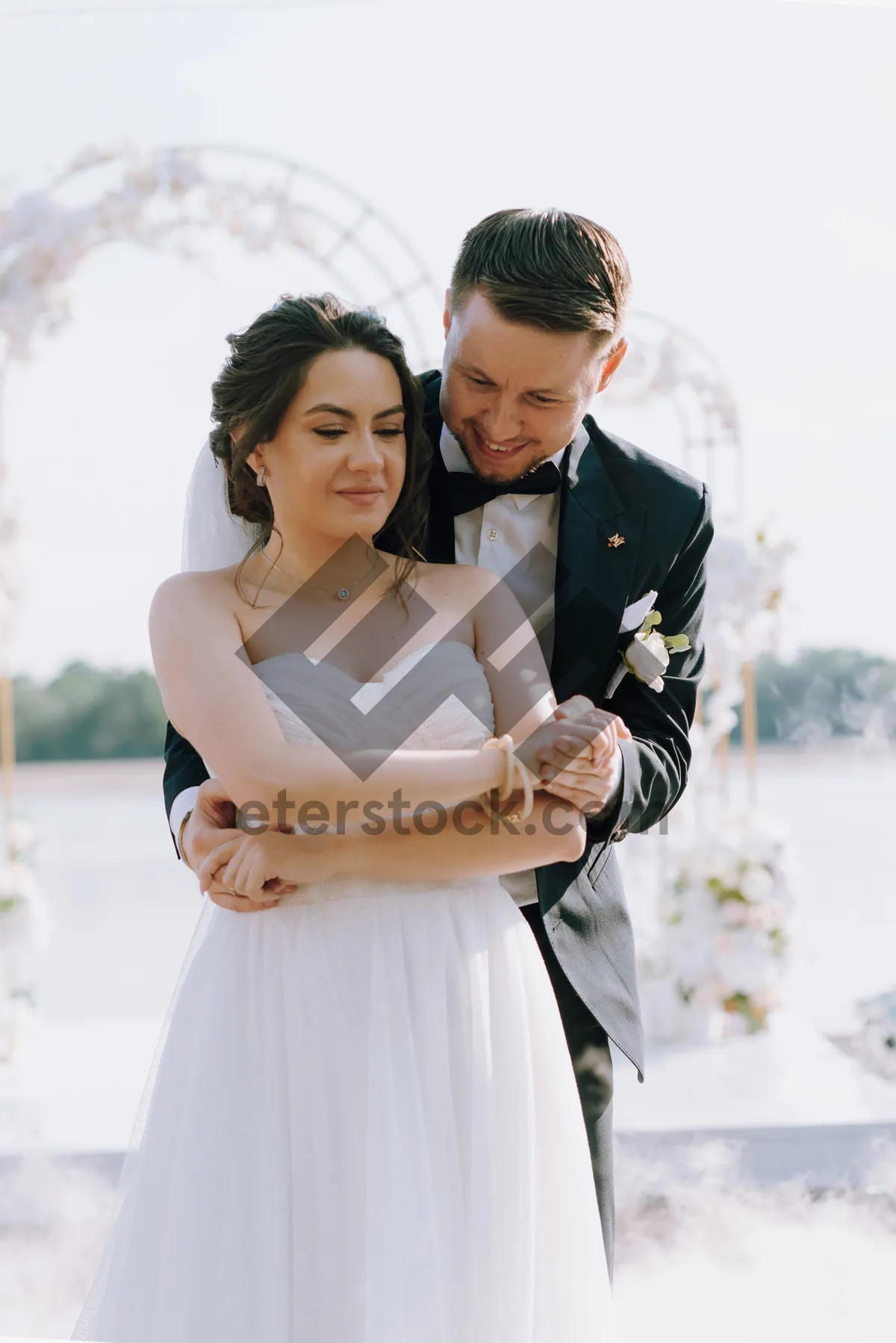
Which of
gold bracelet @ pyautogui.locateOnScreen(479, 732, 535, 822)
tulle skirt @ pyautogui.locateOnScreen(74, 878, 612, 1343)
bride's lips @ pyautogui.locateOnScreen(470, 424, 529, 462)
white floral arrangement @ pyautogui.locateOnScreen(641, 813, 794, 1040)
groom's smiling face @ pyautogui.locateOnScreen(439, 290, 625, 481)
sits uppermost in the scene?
groom's smiling face @ pyautogui.locateOnScreen(439, 290, 625, 481)

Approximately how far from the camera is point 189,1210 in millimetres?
1743

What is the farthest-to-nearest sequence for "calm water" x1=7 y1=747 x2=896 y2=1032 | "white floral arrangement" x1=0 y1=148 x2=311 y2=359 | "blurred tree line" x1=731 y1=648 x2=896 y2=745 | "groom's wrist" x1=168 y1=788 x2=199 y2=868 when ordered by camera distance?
"calm water" x1=7 y1=747 x2=896 y2=1032 < "blurred tree line" x1=731 y1=648 x2=896 y2=745 < "white floral arrangement" x1=0 y1=148 x2=311 y2=359 < "groom's wrist" x1=168 y1=788 x2=199 y2=868

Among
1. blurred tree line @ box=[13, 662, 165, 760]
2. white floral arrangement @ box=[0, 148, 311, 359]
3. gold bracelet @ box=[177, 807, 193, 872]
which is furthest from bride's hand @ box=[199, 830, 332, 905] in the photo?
blurred tree line @ box=[13, 662, 165, 760]

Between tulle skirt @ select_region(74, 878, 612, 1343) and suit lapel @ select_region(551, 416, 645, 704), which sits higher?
suit lapel @ select_region(551, 416, 645, 704)

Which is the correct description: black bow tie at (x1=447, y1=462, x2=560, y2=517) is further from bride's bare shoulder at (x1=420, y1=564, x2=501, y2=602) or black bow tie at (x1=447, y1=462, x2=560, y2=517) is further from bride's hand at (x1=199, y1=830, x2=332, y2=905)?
bride's hand at (x1=199, y1=830, x2=332, y2=905)

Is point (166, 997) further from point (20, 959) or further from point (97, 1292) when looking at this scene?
point (97, 1292)

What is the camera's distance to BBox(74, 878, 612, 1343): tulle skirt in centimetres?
171

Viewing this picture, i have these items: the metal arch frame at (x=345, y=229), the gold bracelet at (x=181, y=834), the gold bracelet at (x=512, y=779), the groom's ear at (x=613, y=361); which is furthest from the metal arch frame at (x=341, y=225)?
the gold bracelet at (x=512, y=779)

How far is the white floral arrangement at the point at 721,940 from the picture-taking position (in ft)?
17.0

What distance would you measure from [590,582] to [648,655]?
150mm

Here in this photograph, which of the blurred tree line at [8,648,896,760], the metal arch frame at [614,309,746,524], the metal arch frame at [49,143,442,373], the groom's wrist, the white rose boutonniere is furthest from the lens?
the blurred tree line at [8,648,896,760]

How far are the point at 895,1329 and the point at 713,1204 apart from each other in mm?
810

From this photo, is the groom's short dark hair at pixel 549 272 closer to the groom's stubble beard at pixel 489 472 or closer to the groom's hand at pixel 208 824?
the groom's stubble beard at pixel 489 472

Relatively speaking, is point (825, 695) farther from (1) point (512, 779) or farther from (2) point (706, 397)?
(1) point (512, 779)
